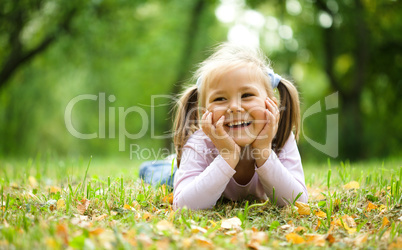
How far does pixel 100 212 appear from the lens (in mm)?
2307

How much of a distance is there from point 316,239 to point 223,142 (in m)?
0.84

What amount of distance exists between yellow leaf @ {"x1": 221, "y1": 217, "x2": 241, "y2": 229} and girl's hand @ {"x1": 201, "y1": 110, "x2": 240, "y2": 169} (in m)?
0.38

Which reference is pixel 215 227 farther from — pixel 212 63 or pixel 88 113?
pixel 88 113

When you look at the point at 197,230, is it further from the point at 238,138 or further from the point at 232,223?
the point at 238,138

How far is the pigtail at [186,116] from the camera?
296cm

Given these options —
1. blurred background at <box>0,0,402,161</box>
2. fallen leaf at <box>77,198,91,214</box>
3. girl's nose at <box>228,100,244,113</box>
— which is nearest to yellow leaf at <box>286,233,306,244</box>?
girl's nose at <box>228,100,244,113</box>

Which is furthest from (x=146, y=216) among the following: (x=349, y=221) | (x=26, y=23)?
(x=26, y=23)

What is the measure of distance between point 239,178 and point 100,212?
104cm

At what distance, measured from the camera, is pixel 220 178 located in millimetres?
2320

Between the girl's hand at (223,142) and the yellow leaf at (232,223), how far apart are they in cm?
38

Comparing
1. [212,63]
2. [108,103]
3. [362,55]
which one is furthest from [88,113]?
[212,63]

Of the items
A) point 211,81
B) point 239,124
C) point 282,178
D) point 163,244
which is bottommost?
point 163,244

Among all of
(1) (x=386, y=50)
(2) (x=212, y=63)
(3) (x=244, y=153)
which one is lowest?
(3) (x=244, y=153)

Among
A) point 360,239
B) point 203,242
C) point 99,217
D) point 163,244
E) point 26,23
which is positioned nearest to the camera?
point 163,244
